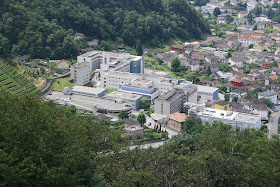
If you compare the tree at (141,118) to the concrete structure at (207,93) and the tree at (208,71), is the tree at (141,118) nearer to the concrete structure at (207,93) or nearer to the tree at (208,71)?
the concrete structure at (207,93)

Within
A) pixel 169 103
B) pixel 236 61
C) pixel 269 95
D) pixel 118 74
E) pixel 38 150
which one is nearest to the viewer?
pixel 38 150

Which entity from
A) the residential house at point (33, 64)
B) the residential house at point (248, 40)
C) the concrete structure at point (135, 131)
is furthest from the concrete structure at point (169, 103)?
the residential house at point (248, 40)

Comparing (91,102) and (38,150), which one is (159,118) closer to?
(91,102)

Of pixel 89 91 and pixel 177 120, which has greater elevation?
pixel 89 91

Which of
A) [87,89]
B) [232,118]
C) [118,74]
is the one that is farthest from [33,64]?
[232,118]

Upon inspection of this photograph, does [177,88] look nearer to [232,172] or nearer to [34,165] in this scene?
[232,172]

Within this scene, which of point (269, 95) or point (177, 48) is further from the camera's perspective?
point (177, 48)

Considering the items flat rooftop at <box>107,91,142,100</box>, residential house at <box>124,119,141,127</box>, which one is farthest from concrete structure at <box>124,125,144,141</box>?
flat rooftop at <box>107,91,142,100</box>

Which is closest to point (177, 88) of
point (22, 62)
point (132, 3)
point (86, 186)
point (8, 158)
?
point (22, 62)
